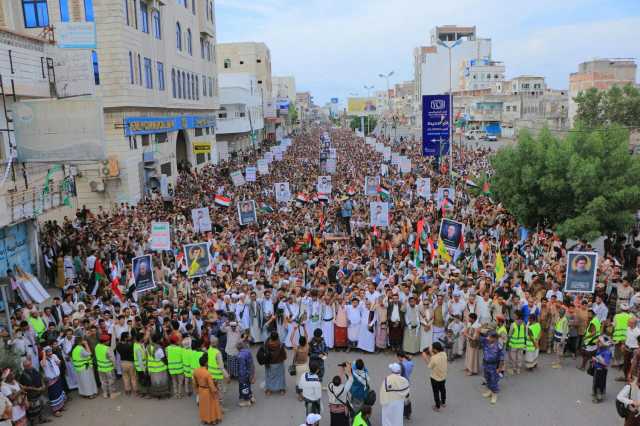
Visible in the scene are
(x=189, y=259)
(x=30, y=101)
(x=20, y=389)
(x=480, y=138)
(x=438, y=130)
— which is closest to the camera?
(x=20, y=389)

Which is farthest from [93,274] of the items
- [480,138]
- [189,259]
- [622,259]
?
[480,138]

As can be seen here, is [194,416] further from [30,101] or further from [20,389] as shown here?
[30,101]

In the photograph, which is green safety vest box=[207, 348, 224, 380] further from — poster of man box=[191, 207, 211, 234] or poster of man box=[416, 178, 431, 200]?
poster of man box=[416, 178, 431, 200]

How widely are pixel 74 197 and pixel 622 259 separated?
20817mm

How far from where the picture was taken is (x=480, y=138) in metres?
82.0

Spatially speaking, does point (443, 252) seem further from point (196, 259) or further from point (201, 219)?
point (201, 219)

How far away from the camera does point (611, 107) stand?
49.6m

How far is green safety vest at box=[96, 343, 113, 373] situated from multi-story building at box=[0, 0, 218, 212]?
8141 mm

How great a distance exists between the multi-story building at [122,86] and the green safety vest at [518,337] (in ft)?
40.0

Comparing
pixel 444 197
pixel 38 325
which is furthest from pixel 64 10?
pixel 38 325

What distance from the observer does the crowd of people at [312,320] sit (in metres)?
8.42

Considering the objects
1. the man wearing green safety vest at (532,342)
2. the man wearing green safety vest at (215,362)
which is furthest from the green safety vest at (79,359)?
the man wearing green safety vest at (532,342)

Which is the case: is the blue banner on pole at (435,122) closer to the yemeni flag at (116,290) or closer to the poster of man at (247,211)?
the poster of man at (247,211)

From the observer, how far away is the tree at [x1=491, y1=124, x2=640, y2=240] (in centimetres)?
1562
